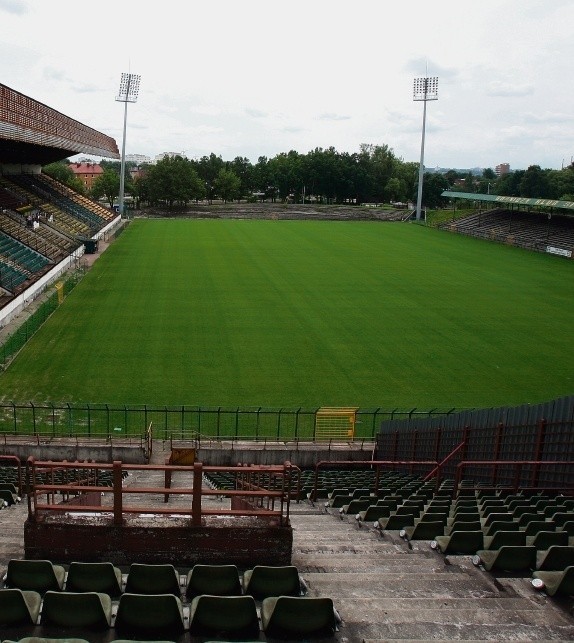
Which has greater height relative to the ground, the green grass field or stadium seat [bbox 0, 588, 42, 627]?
stadium seat [bbox 0, 588, 42, 627]

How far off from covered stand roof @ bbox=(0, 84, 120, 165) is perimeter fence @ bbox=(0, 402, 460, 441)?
52.3 feet

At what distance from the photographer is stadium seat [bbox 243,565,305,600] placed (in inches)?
242

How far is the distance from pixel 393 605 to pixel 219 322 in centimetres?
2778

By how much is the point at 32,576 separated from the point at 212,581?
5.19ft

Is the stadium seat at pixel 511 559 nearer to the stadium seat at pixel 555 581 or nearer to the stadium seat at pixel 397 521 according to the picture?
the stadium seat at pixel 555 581

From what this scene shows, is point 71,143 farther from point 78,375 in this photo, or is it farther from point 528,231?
point 528,231

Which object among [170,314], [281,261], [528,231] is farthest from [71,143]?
[528,231]

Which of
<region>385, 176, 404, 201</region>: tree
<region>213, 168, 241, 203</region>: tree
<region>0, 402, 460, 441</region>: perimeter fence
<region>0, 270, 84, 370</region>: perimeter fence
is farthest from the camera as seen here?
<region>385, 176, 404, 201</region>: tree

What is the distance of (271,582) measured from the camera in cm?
617

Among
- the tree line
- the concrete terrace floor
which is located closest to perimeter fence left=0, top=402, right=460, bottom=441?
the concrete terrace floor

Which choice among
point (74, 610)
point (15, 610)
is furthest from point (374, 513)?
point (15, 610)

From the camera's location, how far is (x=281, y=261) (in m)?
53.8

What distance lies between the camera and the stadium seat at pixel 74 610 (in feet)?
17.9

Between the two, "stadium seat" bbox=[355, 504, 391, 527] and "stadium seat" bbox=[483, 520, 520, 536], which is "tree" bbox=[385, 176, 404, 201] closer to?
"stadium seat" bbox=[355, 504, 391, 527]
